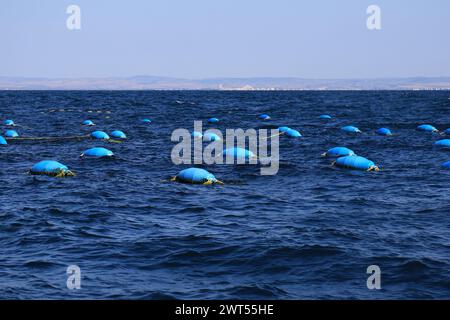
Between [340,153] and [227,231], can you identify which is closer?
[227,231]

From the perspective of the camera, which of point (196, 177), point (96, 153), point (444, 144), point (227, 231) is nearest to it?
point (227, 231)

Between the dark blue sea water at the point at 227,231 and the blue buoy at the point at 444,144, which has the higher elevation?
the blue buoy at the point at 444,144

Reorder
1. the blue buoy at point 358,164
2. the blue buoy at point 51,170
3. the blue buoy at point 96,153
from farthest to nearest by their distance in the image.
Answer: the blue buoy at point 96,153 → the blue buoy at point 358,164 → the blue buoy at point 51,170

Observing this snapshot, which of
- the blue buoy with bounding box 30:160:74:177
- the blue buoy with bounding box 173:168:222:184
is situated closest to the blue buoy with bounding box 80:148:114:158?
the blue buoy with bounding box 30:160:74:177

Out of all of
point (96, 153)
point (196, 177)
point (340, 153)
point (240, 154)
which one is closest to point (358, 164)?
point (340, 153)

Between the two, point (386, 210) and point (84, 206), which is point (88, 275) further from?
point (386, 210)

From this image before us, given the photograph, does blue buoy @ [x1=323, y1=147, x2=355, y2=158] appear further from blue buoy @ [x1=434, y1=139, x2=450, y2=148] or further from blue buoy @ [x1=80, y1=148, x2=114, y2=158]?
blue buoy @ [x1=80, y1=148, x2=114, y2=158]

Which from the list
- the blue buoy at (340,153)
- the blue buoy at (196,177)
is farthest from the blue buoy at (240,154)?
the blue buoy at (196,177)

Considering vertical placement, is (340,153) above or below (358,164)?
above

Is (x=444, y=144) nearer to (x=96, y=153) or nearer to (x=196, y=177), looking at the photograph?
(x=196, y=177)

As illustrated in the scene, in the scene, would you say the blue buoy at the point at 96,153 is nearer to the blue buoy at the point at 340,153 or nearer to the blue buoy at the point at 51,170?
the blue buoy at the point at 51,170

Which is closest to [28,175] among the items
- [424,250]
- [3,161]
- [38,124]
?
[3,161]

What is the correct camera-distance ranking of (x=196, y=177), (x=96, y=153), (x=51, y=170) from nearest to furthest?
(x=196, y=177), (x=51, y=170), (x=96, y=153)

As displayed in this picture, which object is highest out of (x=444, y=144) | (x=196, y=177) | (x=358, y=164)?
(x=444, y=144)
